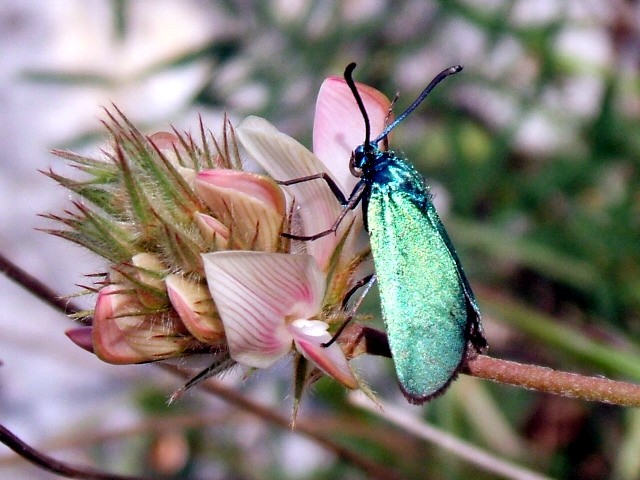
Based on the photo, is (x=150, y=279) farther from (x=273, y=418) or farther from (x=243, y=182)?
(x=273, y=418)

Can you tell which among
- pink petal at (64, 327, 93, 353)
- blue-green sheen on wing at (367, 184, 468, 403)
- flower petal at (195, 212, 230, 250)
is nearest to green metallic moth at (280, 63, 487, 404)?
blue-green sheen on wing at (367, 184, 468, 403)

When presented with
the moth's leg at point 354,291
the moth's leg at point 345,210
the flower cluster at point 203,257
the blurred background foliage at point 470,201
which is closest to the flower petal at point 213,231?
the flower cluster at point 203,257

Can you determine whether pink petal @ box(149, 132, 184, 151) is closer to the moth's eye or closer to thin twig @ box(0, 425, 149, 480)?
the moth's eye

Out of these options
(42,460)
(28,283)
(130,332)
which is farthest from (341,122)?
(42,460)

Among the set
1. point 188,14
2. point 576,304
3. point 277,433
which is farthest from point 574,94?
point 277,433

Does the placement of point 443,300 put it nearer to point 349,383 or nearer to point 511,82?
point 349,383

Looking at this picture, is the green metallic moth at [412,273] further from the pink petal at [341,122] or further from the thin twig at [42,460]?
the thin twig at [42,460]
